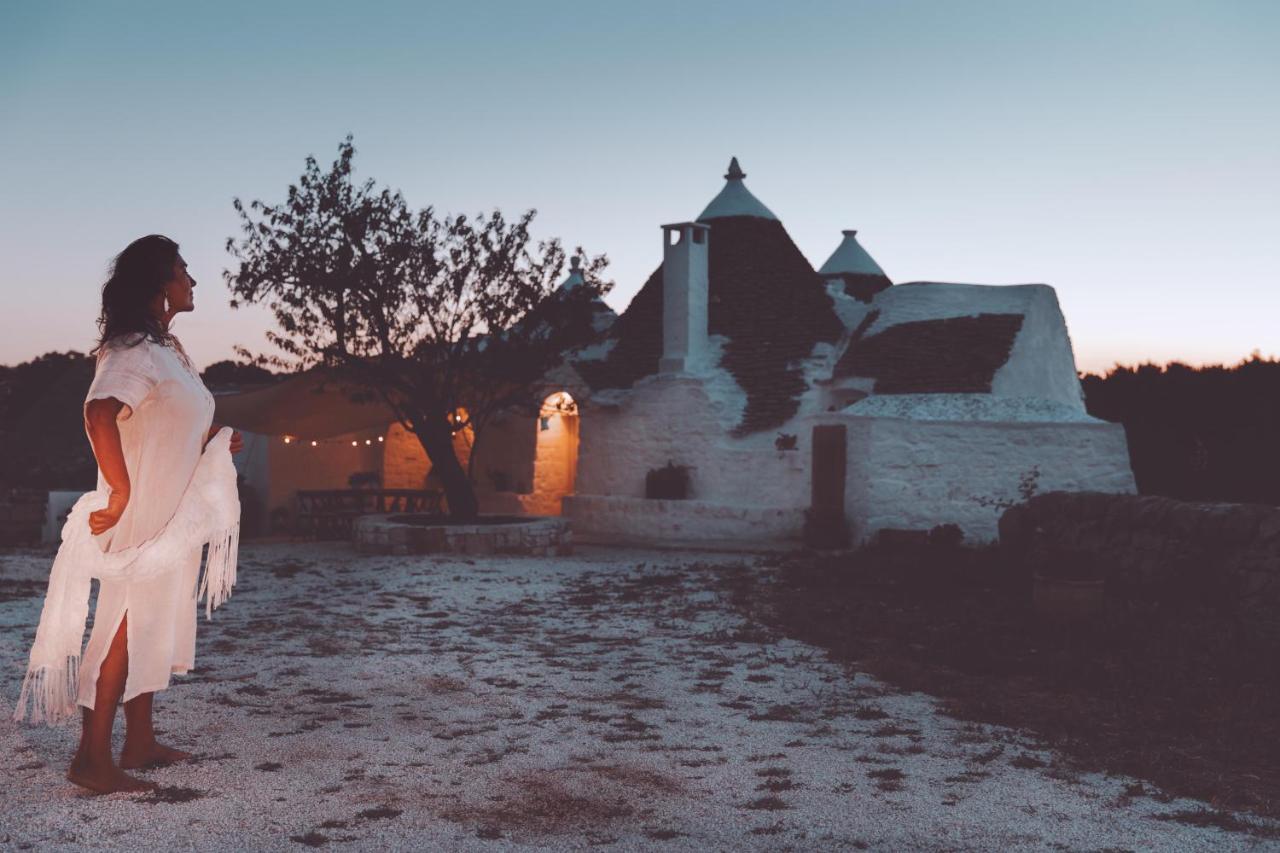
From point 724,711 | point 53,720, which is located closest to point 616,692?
point 724,711

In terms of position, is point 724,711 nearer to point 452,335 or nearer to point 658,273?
point 452,335

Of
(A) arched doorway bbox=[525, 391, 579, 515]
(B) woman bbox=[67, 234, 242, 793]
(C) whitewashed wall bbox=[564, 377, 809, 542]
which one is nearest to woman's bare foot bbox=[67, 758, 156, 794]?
(B) woman bbox=[67, 234, 242, 793]

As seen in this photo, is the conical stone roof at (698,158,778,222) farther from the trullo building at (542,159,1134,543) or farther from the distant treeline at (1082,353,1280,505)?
the distant treeline at (1082,353,1280,505)

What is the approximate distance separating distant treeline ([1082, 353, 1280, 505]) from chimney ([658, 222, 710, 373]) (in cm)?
758

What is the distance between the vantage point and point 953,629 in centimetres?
837

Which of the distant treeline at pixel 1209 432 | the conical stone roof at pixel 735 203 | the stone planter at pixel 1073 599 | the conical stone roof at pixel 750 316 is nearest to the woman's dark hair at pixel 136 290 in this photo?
the stone planter at pixel 1073 599

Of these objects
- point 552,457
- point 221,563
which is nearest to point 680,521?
point 552,457

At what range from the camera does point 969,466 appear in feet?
50.7

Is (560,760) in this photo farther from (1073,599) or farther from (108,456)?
(1073,599)

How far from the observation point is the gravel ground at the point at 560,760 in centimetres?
376

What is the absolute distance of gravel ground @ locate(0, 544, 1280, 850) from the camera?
12.3ft

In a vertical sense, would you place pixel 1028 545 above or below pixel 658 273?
below

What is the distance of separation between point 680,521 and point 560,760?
1334 cm

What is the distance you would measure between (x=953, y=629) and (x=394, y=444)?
569 inches
